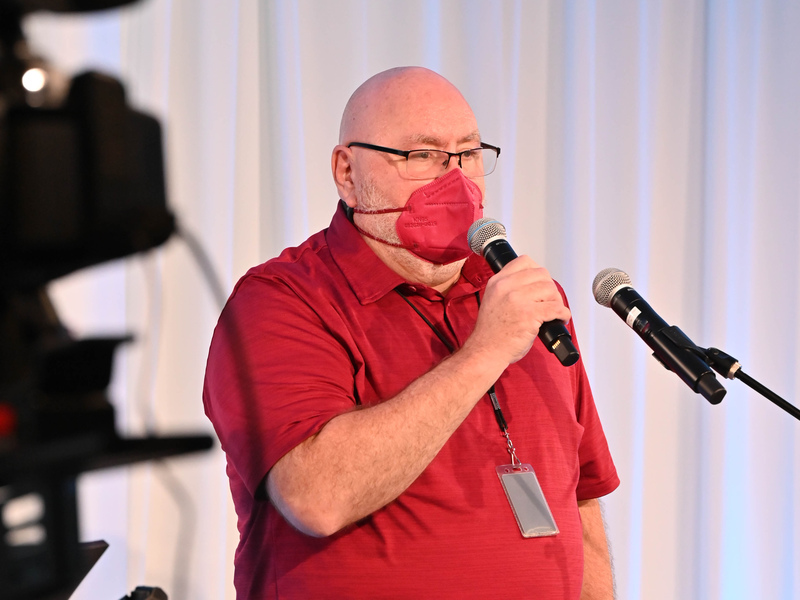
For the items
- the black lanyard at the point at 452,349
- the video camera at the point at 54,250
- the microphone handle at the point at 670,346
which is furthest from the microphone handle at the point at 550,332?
the video camera at the point at 54,250

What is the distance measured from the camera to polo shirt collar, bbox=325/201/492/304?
4.92 ft

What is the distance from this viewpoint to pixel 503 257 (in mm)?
1278

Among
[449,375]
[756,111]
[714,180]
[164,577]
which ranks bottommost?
[164,577]

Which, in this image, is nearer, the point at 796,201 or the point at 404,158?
the point at 404,158

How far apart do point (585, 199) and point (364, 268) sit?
4.77ft

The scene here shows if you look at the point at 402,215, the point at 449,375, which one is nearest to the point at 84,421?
the point at 449,375

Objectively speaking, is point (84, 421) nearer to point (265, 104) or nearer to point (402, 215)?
point (402, 215)

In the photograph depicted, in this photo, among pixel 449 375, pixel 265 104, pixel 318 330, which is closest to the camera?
pixel 449 375

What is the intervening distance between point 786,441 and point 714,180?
3.37ft

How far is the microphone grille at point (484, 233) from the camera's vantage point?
132cm

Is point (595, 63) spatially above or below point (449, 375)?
above

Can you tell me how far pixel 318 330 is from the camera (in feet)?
4.54

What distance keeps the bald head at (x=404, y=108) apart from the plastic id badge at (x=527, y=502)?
685 mm

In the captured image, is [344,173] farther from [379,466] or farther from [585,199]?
[585,199]
